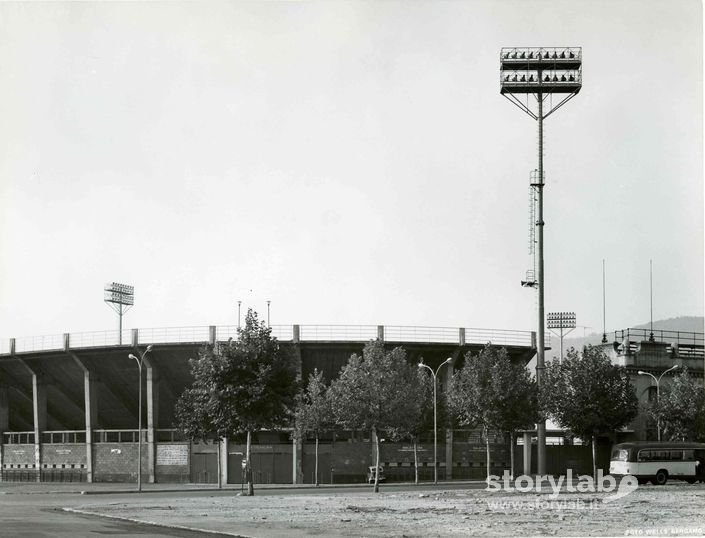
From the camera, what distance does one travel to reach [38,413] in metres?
77.6

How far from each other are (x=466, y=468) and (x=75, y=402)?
34.6m

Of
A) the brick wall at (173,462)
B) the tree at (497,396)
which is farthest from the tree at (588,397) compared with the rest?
the brick wall at (173,462)

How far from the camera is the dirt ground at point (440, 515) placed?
946 inches

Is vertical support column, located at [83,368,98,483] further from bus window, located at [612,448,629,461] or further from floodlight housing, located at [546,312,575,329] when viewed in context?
floodlight housing, located at [546,312,575,329]

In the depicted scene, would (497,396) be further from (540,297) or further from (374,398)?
(374,398)

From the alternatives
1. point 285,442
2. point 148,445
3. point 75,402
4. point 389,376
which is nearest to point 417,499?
point 389,376

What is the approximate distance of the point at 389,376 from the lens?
5491 cm

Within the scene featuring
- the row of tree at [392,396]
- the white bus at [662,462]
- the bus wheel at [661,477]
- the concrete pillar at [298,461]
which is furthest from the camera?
the concrete pillar at [298,461]

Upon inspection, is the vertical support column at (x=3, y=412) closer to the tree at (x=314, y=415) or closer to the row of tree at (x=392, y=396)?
the row of tree at (x=392, y=396)

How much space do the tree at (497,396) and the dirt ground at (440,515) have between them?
2047cm

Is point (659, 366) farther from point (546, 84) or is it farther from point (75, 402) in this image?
point (75, 402)

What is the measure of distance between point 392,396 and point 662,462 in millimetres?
16281

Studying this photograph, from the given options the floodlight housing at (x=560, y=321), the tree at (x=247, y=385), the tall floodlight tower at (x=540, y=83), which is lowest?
the tree at (x=247, y=385)

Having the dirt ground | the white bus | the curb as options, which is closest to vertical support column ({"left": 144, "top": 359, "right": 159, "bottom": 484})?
the dirt ground
